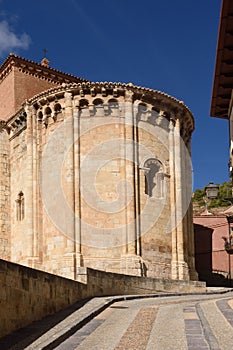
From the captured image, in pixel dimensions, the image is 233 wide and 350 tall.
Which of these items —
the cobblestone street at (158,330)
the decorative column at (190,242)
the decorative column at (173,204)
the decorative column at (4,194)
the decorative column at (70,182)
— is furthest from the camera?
the decorative column at (4,194)

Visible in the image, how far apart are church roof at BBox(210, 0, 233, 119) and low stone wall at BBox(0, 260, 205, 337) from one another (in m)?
6.47

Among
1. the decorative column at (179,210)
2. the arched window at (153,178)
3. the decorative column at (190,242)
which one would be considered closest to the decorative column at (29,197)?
the arched window at (153,178)

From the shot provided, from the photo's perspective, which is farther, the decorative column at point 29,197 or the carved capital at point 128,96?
the carved capital at point 128,96

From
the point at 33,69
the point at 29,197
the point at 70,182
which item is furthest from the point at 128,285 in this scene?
the point at 33,69

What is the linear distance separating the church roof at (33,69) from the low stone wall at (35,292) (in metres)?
16.1

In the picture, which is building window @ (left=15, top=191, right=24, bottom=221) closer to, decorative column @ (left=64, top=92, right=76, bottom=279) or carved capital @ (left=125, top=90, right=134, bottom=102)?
decorative column @ (left=64, top=92, right=76, bottom=279)

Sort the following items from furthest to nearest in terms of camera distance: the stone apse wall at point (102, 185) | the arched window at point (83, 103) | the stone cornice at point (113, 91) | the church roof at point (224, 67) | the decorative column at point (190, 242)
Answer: the decorative column at point (190, 242)
the arched window at point (83, 103)
the stone cornice at point (113, 91)
the stone apse wall at point (102, 185)
the church roof at point (224, 67)

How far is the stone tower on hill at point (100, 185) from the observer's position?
24.3m

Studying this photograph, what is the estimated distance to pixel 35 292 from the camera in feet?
36.1

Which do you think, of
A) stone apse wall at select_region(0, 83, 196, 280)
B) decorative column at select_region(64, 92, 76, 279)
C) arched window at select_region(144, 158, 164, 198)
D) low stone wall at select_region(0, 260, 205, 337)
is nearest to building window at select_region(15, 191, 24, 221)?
stone apse wall at select_region(0, 83, 196, 280)

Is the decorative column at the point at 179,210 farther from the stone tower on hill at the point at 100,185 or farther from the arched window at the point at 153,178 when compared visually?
the arched window at the point at 153,178

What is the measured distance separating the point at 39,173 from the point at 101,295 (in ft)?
33.5

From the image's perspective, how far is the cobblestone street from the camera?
870 centimetres

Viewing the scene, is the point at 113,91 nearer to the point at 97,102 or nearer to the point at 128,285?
the point at 97,102
